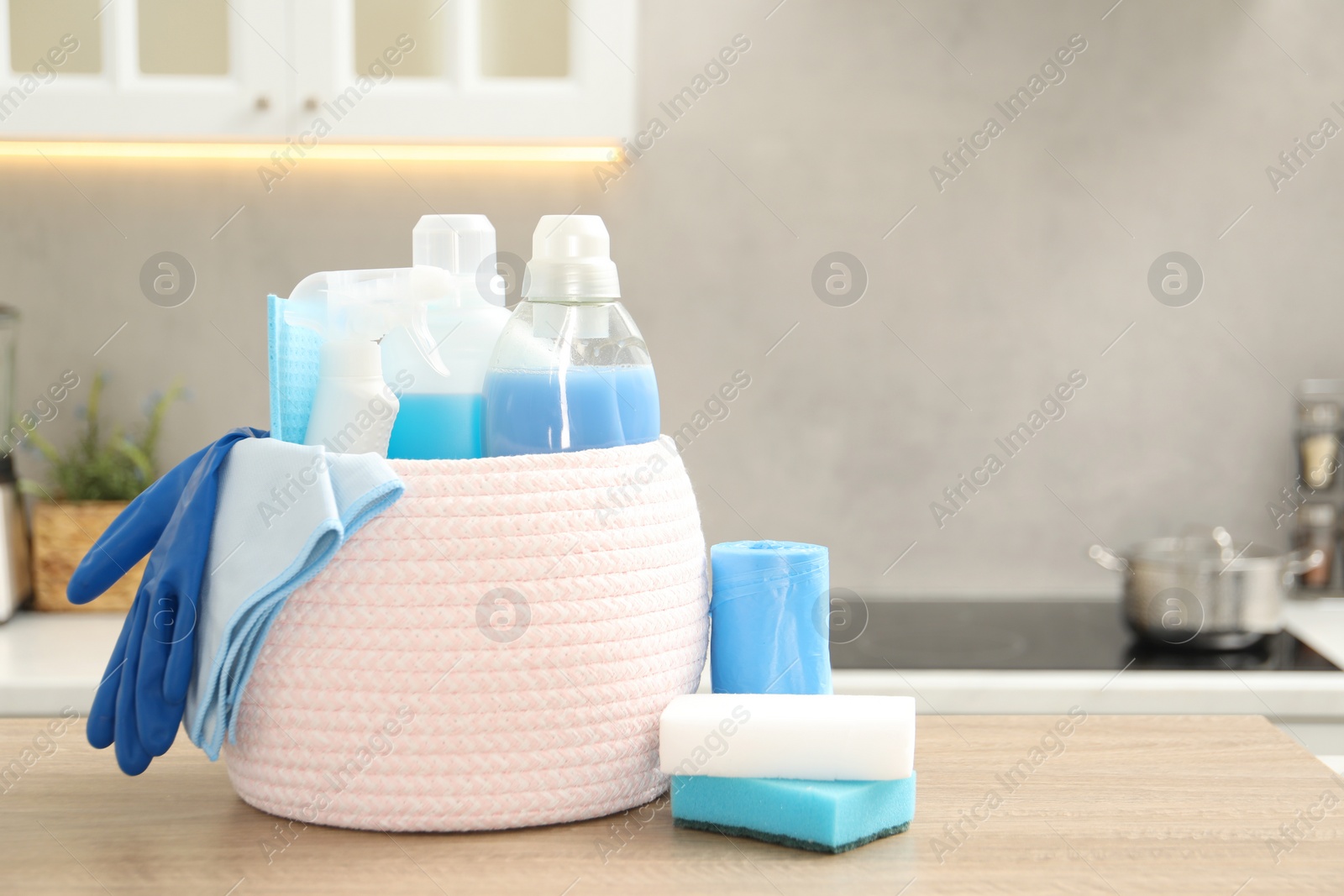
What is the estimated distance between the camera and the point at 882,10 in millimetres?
1849

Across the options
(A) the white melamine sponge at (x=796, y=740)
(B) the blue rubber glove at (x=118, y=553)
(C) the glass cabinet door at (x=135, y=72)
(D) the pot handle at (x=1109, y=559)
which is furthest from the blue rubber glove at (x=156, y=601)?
(D) the pot handle at (x=1109, y=559)

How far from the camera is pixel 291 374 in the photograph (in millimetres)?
626

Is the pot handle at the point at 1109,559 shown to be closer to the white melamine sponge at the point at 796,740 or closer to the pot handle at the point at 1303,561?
the pot handle at the point at 1303,561

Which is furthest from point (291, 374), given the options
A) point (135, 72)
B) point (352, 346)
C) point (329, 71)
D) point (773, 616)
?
point (135, 72)

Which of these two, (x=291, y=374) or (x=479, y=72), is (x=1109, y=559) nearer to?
(x=479, y=72)

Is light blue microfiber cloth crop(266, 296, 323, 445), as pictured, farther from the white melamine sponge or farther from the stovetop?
the stovetop

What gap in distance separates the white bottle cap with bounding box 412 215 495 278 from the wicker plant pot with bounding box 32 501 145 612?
4.06 feet

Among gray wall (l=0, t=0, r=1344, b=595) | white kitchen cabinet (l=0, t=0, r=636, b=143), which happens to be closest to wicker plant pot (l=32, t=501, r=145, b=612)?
gray wall (l=0, t=0, r=1344, b=595)

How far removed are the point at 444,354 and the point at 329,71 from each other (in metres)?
1.09

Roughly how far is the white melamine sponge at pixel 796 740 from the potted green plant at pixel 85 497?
1.30 m

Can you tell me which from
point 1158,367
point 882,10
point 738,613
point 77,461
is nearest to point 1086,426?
point 1158,367

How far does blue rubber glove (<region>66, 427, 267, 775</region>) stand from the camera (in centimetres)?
60

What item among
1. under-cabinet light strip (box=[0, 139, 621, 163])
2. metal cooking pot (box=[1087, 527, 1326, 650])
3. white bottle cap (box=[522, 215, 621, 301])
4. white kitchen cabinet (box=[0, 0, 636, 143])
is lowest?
metal cooking pot (box=[1087, 527, 1326, 650])

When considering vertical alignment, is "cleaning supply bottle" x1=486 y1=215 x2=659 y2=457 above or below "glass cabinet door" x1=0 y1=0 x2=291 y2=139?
below
